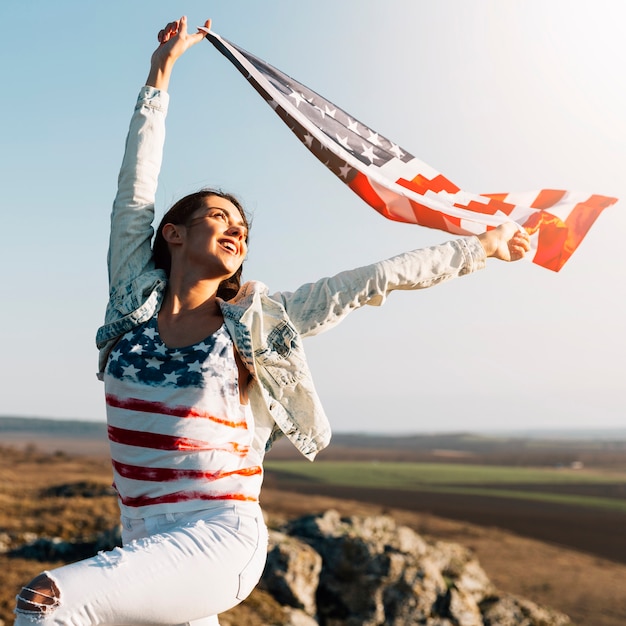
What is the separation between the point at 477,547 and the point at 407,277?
73.3 feet

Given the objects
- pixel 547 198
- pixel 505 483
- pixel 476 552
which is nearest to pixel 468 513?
pixel 476 552

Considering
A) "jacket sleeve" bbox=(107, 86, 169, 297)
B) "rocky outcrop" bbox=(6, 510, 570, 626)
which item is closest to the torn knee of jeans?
"jacket sleeve" bbox=(107, 86, 169, 297)

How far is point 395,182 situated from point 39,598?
356cm

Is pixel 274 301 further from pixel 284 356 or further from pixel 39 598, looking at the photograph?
Answer: pixel 39 598

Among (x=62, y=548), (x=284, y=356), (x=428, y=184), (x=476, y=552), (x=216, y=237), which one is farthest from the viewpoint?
(x=476, y=552)

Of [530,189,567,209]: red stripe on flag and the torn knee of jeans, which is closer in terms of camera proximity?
the torn knee of jeans

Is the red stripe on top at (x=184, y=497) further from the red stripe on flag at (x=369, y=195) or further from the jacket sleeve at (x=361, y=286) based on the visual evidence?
the red stripe on flag at (x=369, y=195)

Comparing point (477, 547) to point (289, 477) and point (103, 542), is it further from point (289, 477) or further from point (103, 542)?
point (289, 477)

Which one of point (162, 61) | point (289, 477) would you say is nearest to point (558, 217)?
point (162, 61)

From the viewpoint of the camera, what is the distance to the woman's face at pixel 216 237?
3.31 meters

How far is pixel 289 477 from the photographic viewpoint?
5459cm

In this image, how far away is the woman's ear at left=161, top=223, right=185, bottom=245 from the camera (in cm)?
345

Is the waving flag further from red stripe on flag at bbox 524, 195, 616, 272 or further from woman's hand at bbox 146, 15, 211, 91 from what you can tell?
woman's hand at bbox 146, 15, 211, 91

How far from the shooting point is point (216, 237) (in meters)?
3.33
